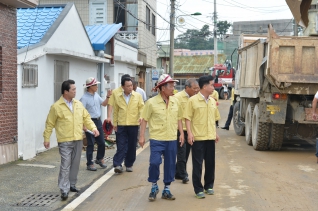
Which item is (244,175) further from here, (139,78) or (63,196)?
(139,78)

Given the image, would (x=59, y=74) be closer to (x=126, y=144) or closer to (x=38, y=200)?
(x=126, y=144)

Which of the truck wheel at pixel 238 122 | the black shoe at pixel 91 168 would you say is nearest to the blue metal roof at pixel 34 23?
the black shoe at pixel 91 168

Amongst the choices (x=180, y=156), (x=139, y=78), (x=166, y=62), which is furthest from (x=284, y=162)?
(x=166, y=62)

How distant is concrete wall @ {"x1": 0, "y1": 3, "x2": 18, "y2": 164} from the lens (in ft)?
35.3

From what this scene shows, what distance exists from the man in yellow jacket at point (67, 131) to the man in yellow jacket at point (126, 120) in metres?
2.02

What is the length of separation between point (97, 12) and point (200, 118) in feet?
71.5

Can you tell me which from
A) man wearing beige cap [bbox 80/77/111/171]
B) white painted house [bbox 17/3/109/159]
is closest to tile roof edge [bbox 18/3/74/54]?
white painted house [bbox 17/3/109/159]

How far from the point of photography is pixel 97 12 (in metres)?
28.6

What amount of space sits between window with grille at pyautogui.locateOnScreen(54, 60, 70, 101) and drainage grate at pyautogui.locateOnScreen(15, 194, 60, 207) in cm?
644

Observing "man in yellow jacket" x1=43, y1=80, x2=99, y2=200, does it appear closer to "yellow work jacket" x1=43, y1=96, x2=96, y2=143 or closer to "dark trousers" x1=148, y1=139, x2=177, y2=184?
"yellow work jacket" x1=43, y1=96, x2=96, y2=143

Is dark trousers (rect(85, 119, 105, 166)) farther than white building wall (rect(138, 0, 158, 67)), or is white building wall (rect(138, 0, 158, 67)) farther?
white building wall (rect(138, 0, 158, 67))

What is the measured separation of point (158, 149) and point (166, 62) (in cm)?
4367

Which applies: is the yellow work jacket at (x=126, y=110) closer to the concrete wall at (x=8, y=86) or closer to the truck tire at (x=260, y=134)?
the concrete wall at (x=8, y=86)

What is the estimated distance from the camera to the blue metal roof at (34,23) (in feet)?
43.8
